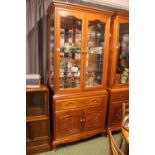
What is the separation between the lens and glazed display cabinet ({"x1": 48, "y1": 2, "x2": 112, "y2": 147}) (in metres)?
2.08

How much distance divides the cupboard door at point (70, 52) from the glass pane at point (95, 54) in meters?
0.19

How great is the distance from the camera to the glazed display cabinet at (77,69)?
2.08 meters

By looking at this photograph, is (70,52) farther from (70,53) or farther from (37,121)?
(37,121)

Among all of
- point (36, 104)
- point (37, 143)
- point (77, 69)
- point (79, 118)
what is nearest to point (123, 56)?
point (77, 69)

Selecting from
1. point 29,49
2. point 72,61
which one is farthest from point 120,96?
point 29,49

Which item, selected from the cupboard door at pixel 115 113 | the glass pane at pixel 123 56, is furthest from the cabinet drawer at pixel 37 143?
the glass pane at pixel 123 56

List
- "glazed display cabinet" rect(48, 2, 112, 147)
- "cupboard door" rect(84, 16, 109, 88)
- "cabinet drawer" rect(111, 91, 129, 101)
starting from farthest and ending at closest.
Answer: "cabinet drawer" rect(111, 91, 129, 101) → "cupboard door" rect(84, 16, 109, 88) → "glazed display cabinet" rect(48, 2, 112, 147)

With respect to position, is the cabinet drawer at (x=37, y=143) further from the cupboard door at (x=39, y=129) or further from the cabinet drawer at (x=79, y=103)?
the cabinet drawer at (x=79, y=103)

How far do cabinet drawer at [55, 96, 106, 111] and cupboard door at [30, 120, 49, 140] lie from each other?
326 mm

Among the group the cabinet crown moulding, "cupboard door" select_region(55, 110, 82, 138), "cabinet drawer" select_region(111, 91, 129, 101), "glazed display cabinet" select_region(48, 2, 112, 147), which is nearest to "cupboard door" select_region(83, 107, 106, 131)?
"glazed display cabinet" select_region(48, 2, 112, 147)

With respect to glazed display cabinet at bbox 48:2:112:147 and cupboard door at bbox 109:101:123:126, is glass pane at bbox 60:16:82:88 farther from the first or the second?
cupboard door at bbox 109:101:123:126

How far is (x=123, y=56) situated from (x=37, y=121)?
182cm
